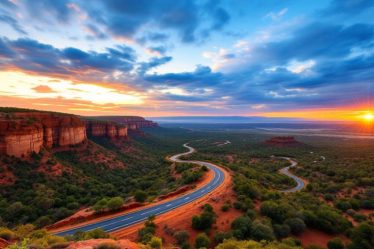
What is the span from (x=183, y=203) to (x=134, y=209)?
8501 mm

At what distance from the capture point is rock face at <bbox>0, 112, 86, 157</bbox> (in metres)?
42.5

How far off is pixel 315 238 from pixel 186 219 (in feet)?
62.1

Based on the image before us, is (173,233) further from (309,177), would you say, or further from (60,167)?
(309,177)

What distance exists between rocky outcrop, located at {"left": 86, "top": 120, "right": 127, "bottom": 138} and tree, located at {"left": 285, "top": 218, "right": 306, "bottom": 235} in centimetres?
8941

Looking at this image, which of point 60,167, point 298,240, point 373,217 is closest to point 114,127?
point 60,167

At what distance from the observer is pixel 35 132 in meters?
48.6

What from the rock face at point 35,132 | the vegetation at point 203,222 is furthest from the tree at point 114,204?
the rock face at point 35,132

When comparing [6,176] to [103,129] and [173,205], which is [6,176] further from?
[103,129]

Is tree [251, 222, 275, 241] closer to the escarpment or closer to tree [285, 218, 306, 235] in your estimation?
tree [285, 218, 306, 235]

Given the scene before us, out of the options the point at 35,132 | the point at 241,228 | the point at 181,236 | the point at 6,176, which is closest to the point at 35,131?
the point at 35,132

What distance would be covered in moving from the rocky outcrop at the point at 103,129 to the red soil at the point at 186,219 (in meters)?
76.9

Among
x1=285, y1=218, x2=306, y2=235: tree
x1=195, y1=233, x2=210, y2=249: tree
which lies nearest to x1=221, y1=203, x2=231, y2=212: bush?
x1=285, y1=218, x2=306, y2=235: tree

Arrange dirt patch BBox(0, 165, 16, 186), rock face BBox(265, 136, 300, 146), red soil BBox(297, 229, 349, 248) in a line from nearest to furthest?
red soil BBox(297, 229, 349, 248) < dirt patch BBox(0, 165, 16, 186) < rock face BBox(265, 136, 300, 146)

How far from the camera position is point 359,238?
2411 cm
